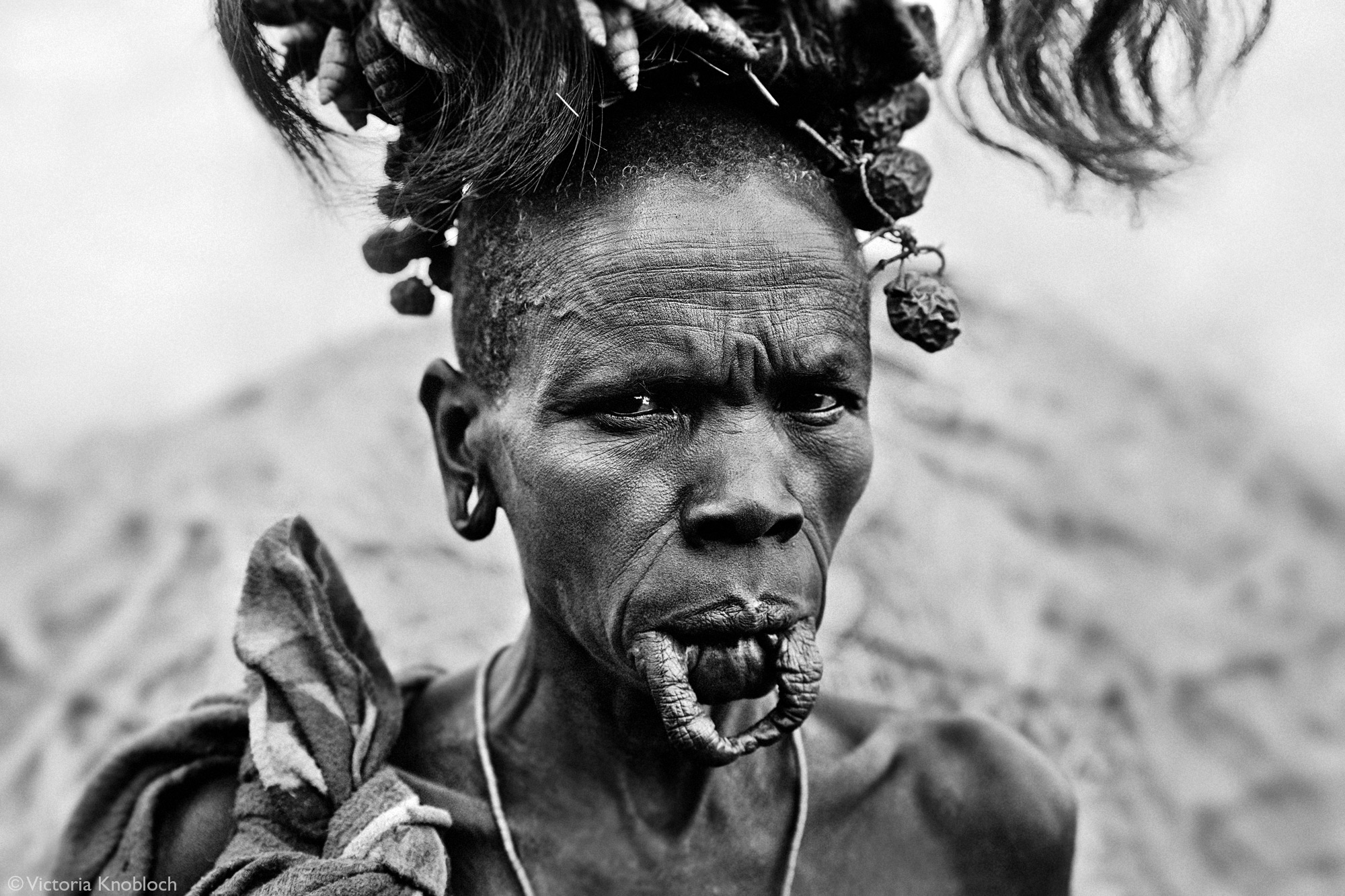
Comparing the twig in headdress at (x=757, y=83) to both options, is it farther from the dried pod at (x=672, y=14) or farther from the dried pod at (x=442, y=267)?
the dried pod at (x=442, y=267)

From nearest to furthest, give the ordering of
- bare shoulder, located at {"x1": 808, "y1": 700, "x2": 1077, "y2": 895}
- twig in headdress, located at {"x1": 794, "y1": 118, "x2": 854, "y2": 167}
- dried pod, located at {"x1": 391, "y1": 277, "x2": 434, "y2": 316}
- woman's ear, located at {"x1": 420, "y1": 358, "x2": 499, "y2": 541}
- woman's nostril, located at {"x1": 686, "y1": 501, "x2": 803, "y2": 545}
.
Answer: woman's nostril, located at {"x1": 686, "y1": 501, "x2": 803, "y2": 545} < twig in headdress, located at {"x1": 794, "y1": 118, "x2": 854, "y2": 167} < woman's ear, located at {"x1": 420, "y1": 358, "x2": 499, "y2": 541} < dried pod, located at {"x1": 391, "y1": 277, "x2": 434, "y2": 316} < bare shoulder, located at {"x1": 808, "y1": 700, "x2": 1077, "y2": 895}

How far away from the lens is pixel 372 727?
2326 millimetres

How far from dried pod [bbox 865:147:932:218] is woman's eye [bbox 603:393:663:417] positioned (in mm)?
471

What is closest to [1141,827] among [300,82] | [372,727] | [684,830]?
[684,830]

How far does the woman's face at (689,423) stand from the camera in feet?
6.53

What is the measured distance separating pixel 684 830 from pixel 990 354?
342 cm

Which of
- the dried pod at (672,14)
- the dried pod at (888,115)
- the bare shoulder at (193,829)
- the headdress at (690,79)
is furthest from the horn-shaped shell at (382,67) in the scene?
the bare shoulder at (193,829)

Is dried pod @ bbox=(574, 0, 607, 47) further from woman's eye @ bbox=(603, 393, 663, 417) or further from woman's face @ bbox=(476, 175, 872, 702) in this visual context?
woman's eye @ bbox=(603, 393, 663, 417)

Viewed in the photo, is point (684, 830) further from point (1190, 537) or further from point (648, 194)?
point (1190, 537)

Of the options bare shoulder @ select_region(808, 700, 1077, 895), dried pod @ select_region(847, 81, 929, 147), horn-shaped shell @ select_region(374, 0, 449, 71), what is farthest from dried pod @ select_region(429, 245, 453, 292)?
bare shoulder @ select_region(808, 700, 1077, 895)

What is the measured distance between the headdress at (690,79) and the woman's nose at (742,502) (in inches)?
15.4

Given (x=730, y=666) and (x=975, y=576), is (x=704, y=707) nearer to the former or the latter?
(x=730, y=666)

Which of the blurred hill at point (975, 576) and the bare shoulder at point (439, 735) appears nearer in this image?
the bare shoulder at point (439, 735)

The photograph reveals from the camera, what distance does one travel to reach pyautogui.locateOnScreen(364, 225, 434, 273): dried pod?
2355 millimetres
